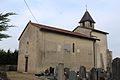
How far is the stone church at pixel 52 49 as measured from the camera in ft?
106

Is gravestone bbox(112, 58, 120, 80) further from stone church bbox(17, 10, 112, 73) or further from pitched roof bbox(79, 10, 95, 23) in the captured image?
pitched roof bbox(79, 10, 95, 23)

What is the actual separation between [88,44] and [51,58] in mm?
9038

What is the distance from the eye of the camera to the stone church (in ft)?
106

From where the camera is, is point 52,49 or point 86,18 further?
point 86,18

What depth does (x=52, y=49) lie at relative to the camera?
3338cm

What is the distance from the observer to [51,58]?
32.8m

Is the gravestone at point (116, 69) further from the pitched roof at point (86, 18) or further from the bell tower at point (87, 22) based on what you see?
the pitched roof at point (86, 18)

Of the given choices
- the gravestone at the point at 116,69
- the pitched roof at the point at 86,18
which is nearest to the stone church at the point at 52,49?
the pitched roof at the point at 86,18

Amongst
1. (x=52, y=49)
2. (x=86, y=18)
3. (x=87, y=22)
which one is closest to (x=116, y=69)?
(x=52, y=49)

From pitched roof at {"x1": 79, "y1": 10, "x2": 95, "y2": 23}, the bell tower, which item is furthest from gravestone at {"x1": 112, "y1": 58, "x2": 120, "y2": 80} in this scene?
pitched roof at {"x1": 79, "y1": 10, "x2": 95, "y2": 23}

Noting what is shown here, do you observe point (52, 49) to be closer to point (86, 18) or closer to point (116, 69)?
point (86, 18)

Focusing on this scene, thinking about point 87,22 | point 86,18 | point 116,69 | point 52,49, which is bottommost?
point 116,69

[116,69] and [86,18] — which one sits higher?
[86,18]

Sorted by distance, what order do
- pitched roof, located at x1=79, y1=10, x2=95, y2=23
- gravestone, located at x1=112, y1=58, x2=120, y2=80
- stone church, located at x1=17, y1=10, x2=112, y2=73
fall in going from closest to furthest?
gravestone, located at x1=112, y1=58, x2=120, y2=80, stone church, located at x1=17, y1=10, x2=112, y2=73, pitched roof, located at x1=79, y1=10, x2=95, y2=23
